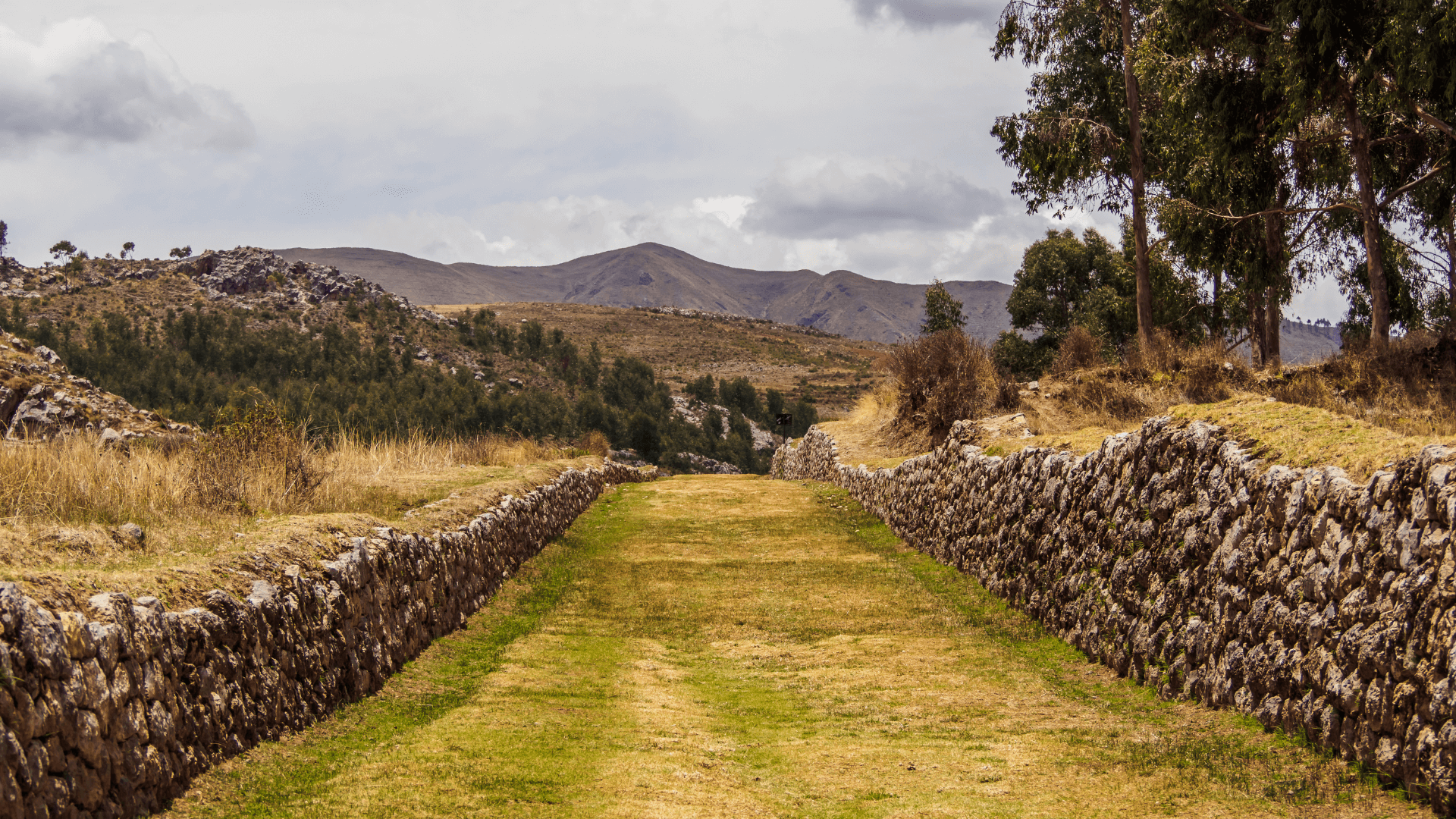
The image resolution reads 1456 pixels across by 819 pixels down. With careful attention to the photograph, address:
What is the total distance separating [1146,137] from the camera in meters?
29.4

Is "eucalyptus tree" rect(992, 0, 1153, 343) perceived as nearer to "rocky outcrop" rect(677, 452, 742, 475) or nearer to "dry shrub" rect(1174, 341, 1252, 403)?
"dry shrub" rect(1174, 341, 1252, 403)

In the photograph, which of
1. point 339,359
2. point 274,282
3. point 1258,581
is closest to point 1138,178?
point 1258,581

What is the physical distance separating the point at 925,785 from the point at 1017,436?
10894 mm

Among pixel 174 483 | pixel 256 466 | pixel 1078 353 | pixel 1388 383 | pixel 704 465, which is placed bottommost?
pixel 704 465

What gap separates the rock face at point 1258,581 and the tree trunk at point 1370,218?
977 centimetres

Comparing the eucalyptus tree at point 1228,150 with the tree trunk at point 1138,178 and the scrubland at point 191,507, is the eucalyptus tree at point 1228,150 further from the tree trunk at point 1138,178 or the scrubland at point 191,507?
the scrubland at point 191,507

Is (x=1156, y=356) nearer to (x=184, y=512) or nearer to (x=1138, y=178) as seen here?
(x=1138, y=178)

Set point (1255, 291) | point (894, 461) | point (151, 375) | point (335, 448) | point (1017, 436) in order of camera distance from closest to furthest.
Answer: point (1017, 436)
point (335, 448)
point (894, 461)
point (1255, 291)
point (151, 375)

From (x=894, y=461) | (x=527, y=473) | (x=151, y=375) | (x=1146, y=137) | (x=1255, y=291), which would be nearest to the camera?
(x=527, y=473)

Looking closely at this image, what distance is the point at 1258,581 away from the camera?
7.59 meters

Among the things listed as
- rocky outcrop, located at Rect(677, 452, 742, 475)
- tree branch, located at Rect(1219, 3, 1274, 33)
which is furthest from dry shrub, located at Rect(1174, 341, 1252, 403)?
rocky outcrop, located at Rect(677, 452, 742, 475)

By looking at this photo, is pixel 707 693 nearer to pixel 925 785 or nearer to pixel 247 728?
pixel 925 785

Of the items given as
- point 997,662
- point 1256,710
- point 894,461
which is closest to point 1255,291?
point 894,461

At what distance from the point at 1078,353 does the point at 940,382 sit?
3999 mm
